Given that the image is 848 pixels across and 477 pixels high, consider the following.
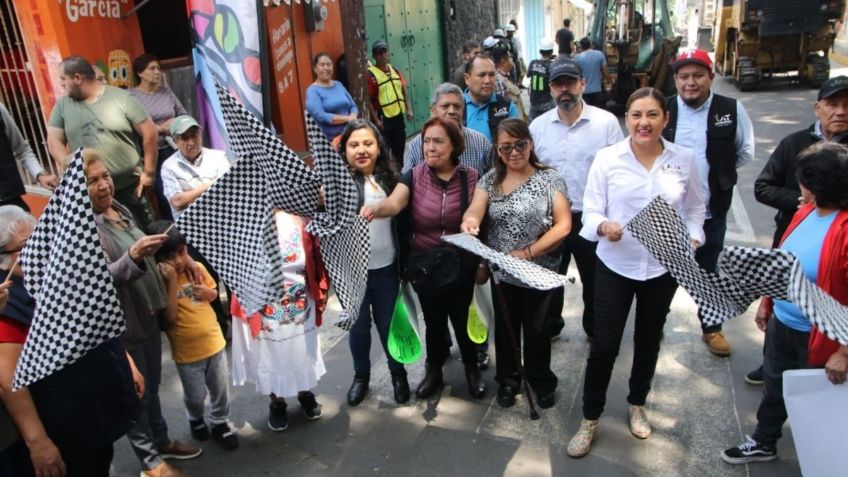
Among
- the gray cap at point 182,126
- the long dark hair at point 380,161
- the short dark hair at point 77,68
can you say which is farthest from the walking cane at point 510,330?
the short dark hair at point 77,68

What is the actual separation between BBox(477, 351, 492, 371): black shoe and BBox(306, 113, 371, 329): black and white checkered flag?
1327 millimetres

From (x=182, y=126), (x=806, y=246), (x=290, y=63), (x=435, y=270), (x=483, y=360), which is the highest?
(x=290, y=63)

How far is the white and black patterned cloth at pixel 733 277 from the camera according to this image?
7.57 ft

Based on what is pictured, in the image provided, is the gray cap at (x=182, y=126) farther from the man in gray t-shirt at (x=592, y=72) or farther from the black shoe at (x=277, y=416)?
the man in gray t-shirt at (x=592, y=72)

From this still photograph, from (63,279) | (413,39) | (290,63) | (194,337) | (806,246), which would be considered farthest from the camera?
A: (413,39)

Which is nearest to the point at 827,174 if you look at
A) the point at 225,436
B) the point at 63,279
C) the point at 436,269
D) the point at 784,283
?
the point at 784,283

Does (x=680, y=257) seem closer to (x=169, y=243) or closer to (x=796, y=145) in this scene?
(x=796, y=145)

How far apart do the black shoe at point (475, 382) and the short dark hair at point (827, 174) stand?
216cm

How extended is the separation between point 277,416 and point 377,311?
33.9 inches

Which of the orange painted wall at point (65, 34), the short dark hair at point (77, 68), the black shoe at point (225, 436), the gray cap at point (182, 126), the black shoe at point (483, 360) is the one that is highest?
the orange painted wall at point (65, 34)

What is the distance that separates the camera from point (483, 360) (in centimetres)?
439

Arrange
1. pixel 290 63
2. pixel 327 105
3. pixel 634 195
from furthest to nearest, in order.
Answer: pixel 290 63
pixel 327 105
pixel 634 195

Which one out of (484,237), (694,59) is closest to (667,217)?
→ (484,237)

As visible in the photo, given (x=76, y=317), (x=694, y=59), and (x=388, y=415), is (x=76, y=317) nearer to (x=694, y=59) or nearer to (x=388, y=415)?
(x=388, y=415)
